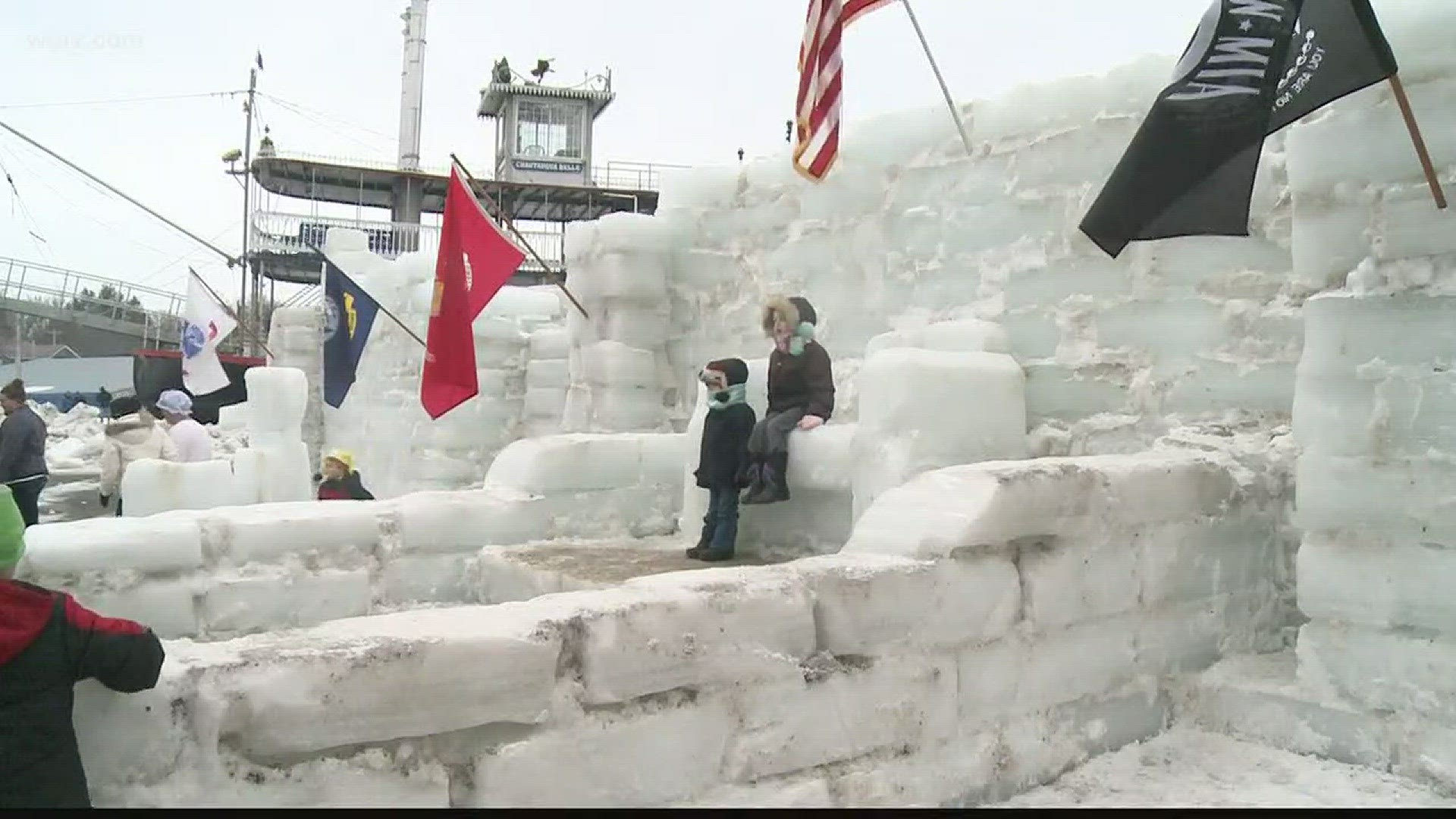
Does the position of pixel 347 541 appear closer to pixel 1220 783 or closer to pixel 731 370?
pixel 731 370

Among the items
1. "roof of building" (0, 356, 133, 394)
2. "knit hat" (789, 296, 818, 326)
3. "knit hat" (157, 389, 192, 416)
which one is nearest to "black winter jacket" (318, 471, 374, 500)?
"knit hat" (157, 389, 192, 416)

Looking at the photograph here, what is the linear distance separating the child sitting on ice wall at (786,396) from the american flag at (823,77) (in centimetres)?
95

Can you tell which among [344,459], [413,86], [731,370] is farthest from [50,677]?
[413,86]

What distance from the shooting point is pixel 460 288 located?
695 cm

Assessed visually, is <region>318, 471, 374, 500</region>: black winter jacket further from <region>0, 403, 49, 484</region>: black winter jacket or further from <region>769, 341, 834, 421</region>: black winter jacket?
<region>769, 341, 834, 421</region>: black winter jacket

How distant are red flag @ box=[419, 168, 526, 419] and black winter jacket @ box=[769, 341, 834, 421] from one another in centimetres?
240

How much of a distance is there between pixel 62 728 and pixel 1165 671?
10.2 feet

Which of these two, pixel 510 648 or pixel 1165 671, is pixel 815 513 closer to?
pixel 1165 671

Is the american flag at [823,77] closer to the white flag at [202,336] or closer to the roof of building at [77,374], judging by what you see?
the white flag at [202,336]

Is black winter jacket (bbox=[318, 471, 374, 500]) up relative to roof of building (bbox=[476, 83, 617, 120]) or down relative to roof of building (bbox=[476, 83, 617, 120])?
down

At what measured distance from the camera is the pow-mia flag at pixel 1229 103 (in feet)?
9.32

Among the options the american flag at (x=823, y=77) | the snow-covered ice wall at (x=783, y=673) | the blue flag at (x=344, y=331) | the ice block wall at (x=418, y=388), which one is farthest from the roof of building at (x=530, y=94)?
the snow-covered ice wall at (x=783, y=673)

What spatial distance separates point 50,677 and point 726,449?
3611mm

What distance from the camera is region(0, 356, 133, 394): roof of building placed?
28.7m
